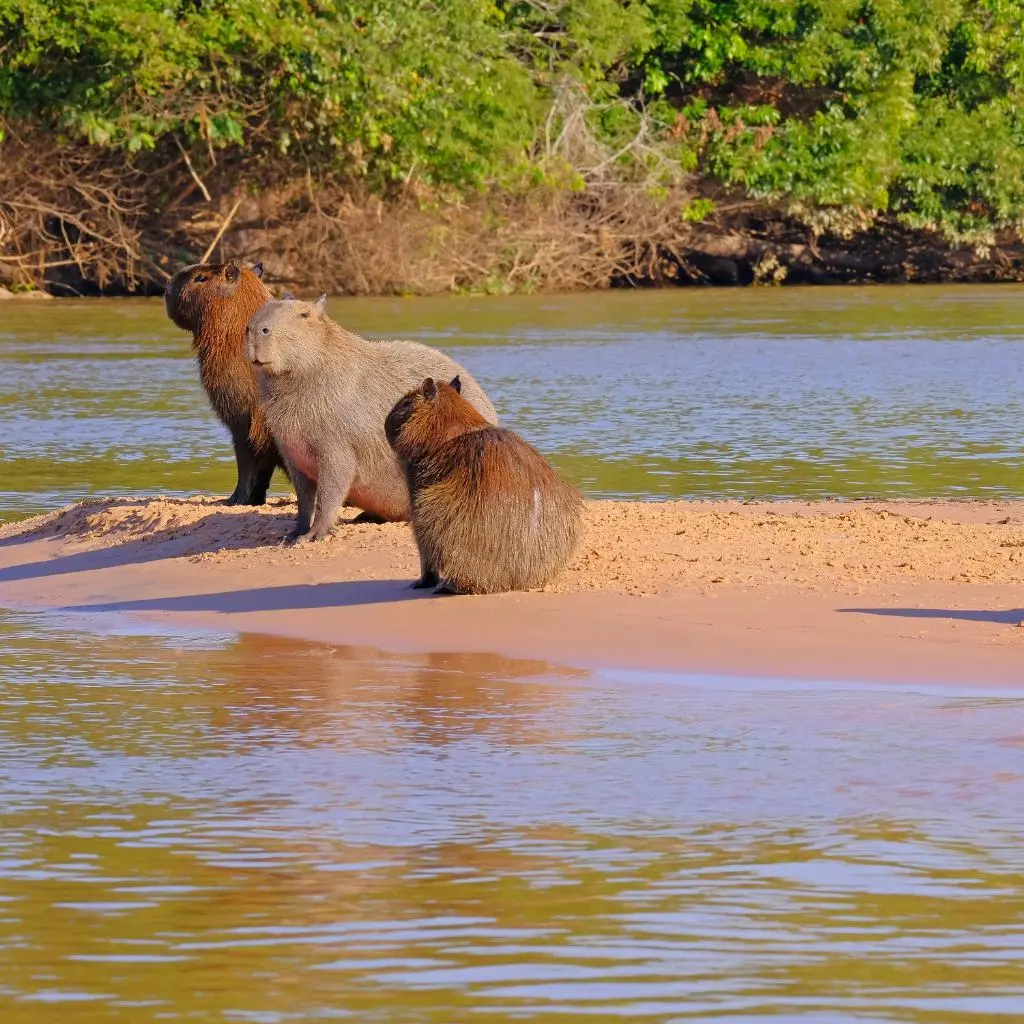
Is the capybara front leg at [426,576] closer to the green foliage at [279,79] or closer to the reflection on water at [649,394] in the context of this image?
the reflection on water at [649,394]

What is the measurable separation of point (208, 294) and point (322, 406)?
4.60 ft

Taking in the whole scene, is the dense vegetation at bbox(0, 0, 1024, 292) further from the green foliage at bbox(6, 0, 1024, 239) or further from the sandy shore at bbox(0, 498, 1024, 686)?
the sandy shore at bbox(0, 498, 1024, 686)

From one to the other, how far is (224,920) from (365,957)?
432mm

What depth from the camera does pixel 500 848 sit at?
5430 mm

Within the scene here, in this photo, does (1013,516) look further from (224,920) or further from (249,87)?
(249,87)

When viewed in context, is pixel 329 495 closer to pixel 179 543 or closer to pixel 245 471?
pixel 179 543

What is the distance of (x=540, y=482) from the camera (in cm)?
865

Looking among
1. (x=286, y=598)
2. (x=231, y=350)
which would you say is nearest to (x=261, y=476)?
(x=231, y=350)

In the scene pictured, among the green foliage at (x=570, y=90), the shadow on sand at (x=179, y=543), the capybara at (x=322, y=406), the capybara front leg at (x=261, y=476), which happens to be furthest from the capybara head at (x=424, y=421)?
the green foliage at (x=570, y=90)

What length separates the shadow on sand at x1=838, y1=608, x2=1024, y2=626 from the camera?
817cm

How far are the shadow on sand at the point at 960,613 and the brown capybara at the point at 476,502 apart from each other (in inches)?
46.0

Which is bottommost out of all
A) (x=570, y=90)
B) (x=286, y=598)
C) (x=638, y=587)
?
(x=286, y=598)

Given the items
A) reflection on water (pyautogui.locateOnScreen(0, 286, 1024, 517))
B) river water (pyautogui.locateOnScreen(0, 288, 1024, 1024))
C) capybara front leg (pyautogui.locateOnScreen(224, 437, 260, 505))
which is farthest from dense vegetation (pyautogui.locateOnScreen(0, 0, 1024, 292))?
river water (pyautogui.locateOnScreen(0, 288, 1024, 1024))

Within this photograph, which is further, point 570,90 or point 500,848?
point 570,90
